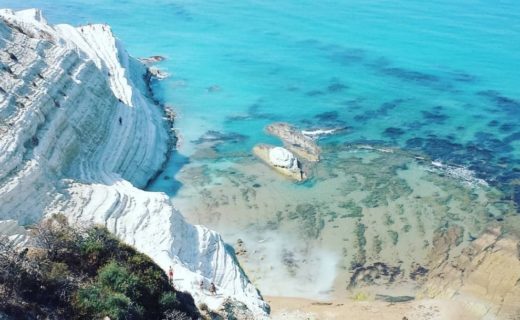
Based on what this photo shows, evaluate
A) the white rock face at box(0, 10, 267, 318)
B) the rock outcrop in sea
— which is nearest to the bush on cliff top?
the white rock face at box(0, 10, 267, 318)

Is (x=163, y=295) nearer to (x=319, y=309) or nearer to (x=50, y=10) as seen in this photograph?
(x=319, y=309)

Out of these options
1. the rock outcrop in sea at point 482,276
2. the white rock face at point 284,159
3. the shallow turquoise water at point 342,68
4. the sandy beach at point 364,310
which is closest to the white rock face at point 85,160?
the sandy beach at point 364,310

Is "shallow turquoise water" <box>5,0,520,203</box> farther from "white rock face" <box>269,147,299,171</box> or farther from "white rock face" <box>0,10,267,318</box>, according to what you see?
"white rock face" <box>0,10,267,318</box>

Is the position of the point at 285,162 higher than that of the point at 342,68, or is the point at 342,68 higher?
the point at 342,68

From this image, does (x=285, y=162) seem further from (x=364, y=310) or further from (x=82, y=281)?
(x=82, y=281)

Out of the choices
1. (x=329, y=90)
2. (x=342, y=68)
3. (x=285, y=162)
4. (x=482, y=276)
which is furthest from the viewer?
(x=342, y=68)

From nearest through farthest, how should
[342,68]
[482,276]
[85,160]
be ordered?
[482,276], [85,160], [342,68]

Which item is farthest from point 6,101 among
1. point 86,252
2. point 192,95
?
point 192,95

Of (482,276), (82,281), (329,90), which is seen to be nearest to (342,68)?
(329,90)
